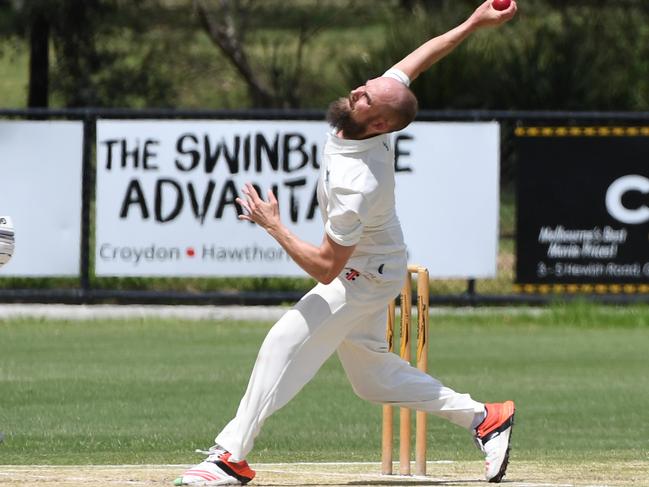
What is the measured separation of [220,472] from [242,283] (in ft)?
41.1

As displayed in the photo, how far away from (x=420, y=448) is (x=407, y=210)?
34.5 feet

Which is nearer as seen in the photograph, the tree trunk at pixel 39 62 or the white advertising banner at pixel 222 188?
the white advertising banner at pixel 222 188

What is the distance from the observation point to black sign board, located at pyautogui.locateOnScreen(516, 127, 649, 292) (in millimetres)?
19453

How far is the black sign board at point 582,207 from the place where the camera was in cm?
1945

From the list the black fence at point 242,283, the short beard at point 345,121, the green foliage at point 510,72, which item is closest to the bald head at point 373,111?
the short beard at point 345,121

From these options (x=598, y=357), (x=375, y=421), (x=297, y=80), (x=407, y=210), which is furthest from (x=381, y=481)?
(x=297, y=80)

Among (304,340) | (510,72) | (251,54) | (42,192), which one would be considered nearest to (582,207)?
(42,192)

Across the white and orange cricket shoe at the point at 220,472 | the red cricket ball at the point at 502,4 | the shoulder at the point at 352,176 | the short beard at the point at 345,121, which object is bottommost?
the white and orange cricket shoe at the point at 220,472

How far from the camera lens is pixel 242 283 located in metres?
20.1

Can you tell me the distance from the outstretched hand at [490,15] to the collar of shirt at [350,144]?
0.89 metres

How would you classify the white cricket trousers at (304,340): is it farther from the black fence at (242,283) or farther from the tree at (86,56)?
the tree at (86,56)

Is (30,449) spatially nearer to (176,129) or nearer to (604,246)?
(176,129)

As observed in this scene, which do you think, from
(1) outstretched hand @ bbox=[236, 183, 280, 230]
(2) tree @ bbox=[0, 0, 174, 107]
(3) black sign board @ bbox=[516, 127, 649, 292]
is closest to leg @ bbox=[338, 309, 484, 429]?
(1) outstretched hand @ bbox=[236, 183, 280, 230]

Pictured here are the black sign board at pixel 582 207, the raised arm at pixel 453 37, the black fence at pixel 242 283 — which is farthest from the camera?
the black sign board at pixel 582 207
